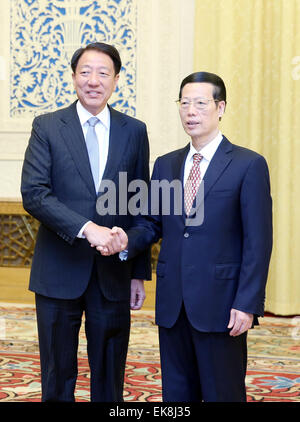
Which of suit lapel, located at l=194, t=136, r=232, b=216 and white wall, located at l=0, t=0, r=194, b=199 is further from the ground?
white wall, located at l=0, t=0, r=194, b=199

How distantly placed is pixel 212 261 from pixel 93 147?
0.64 meters

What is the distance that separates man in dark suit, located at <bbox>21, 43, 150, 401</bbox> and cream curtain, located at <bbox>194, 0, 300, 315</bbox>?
2513 mm

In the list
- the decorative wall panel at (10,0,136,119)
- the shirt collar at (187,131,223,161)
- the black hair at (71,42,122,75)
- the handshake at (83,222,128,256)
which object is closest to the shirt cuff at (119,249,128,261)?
the handshake at (83,222,128,256)

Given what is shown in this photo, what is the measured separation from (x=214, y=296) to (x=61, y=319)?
23.3 inches

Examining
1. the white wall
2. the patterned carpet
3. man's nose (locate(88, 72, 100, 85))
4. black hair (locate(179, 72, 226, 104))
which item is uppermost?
the white wall

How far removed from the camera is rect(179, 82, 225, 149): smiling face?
2010mm

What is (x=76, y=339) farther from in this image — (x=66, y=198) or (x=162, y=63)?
(x=162, y=63)

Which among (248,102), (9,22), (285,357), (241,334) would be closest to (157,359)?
(285,357)

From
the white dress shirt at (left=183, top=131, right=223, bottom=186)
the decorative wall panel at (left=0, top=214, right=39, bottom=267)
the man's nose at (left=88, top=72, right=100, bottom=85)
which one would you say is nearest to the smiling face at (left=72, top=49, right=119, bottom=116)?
the man's nose at (left=88, top=72, right=100, bottom=85)

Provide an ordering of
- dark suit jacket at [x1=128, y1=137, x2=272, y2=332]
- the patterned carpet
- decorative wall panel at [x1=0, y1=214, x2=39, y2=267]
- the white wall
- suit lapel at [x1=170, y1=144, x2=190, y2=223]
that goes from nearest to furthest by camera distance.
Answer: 1. dark suit jacket at [x1=128, y1=137, x2=272, y2=332]
2. suit lapel at [x1=170, y1=144, x2=190, y2=223]
3. the patterned carpet
4. the white wall
5. decorative wall panel at [x1=0, y1=214, x2=39, y2=267]

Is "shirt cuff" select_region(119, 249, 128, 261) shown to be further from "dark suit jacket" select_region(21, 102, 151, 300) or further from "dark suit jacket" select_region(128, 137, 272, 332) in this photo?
"dark suit jacket" select_region(128, 137, 272, 332)

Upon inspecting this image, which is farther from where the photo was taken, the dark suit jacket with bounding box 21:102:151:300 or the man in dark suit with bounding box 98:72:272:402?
the dark suit jacket with bounding box 21:102:151:300

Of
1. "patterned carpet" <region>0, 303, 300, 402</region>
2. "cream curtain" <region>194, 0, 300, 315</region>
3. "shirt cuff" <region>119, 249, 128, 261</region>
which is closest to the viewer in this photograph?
"shirt cuff" <region>119, 249, 128, 261</region>

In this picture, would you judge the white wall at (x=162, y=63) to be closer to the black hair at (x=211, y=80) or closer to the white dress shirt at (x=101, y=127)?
the white dress shirt at (x=101, y=127)
